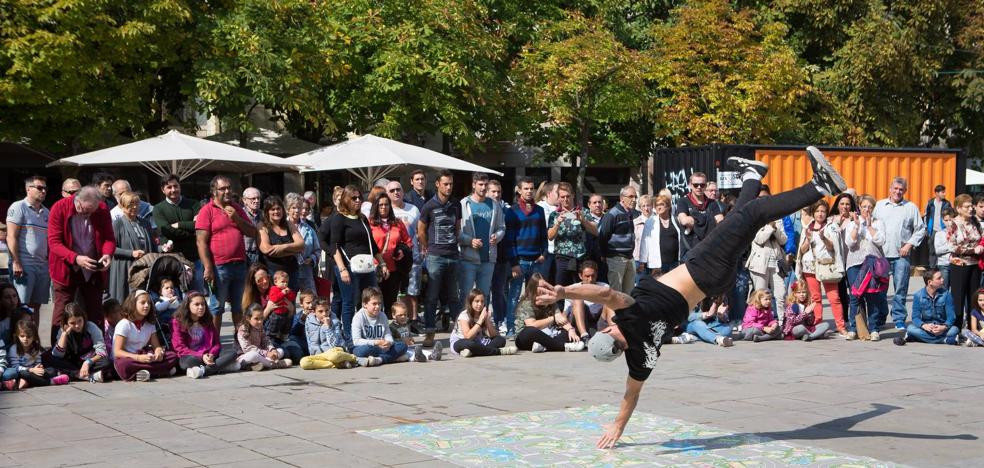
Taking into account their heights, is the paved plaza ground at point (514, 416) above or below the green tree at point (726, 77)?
below

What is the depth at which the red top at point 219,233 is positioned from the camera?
11.4 metres

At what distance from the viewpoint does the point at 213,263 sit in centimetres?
1145

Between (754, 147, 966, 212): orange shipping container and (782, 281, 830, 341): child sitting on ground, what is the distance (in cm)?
753

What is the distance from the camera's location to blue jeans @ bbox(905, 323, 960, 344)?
42.5 ft

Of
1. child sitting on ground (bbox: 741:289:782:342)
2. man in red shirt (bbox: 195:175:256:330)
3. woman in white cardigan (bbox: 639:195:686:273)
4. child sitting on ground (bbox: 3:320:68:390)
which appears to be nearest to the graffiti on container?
woman in white cardigan (bbox: 639:195:686:273)

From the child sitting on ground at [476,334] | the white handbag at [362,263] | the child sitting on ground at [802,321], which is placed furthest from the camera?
the child sitting on ground at [802,321]

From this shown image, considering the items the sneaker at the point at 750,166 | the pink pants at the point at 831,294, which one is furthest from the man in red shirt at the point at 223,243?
the pink pants at the point at 831,294

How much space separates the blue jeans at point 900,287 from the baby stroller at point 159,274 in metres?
8.04

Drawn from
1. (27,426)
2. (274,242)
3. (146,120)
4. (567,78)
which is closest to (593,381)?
(274,242)

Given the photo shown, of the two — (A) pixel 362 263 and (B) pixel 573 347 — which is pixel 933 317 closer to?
(B) pixel 573 347

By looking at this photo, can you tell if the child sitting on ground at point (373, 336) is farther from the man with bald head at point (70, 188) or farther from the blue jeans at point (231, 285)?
the man with bald head at point (70, 188)

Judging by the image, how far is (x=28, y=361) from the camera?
9742 millimetres

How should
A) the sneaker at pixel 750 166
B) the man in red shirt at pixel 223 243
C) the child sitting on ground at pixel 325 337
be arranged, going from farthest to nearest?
1. the man in red shirt at pixel 223 243
2. the child sitting on ground at pixel 325 337
3. the sneaker at pixel 750 166

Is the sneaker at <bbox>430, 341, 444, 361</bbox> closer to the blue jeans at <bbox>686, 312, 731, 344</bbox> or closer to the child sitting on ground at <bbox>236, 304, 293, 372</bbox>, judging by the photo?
the child sitting on ground at <bbox>236, 304, 293, 372</bbox>
